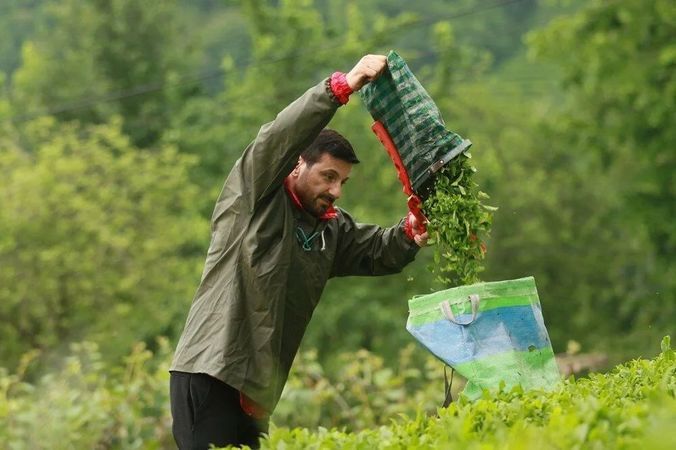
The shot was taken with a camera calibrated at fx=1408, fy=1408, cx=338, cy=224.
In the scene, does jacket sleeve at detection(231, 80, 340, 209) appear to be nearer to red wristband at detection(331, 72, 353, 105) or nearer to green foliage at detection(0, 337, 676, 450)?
red wristband at detection(331, 72, 353, 105)

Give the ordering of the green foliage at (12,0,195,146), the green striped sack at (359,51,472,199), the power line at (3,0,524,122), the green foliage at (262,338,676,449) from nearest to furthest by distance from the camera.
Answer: the green foliage at (262,338,676,449) < the green striped sack at (359,51,472,199) < the power line at (3,0,524,122) < the green foliage at (12,0,195,146)

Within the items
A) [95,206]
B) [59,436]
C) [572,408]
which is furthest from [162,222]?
[572,408]

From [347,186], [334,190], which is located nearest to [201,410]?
[334,190]

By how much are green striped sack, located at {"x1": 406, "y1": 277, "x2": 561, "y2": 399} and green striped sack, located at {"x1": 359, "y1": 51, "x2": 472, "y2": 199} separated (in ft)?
1.93

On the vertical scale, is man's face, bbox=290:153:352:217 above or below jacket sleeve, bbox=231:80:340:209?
below

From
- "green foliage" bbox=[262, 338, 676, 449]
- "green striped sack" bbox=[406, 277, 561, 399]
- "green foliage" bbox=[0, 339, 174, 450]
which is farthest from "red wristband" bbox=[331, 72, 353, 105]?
"green foliage" bbox=[0, 339, 174, 450]

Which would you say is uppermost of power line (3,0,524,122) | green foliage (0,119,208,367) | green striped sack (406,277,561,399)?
green striped sack (406,277,561,399)

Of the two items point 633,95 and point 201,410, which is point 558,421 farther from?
point 633,95

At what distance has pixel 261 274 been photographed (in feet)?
17.6

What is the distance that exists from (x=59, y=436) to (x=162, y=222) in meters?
20.7

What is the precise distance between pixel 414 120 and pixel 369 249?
711 mm

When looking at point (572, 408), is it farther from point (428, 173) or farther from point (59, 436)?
point (59, 436)

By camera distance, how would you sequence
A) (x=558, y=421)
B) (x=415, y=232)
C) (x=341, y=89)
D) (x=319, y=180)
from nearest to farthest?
(x=558, y=421) → (x=341, y=89) → (x=319, y=180) → (x=415, y=232)

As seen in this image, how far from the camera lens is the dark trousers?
5379 millimetres
